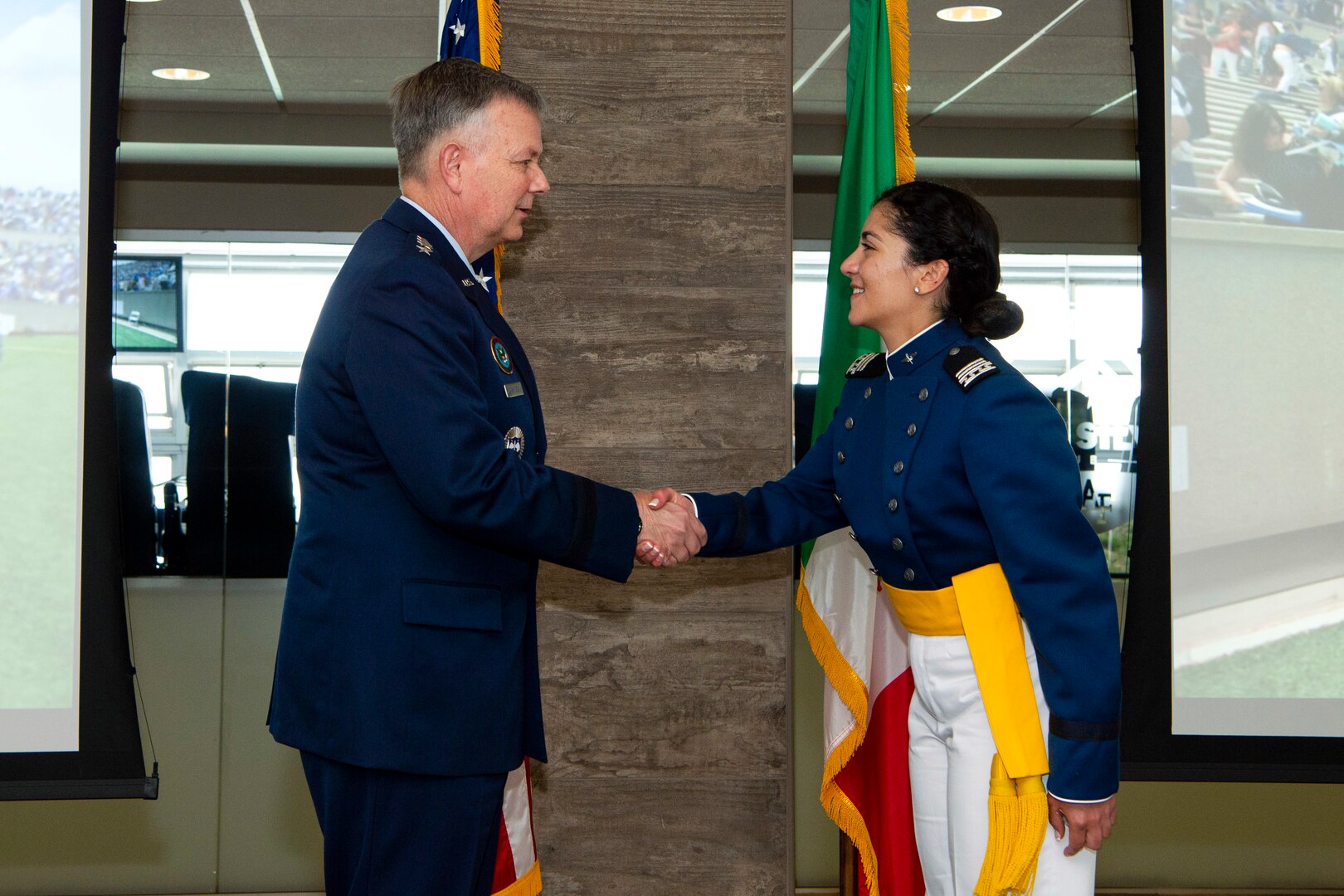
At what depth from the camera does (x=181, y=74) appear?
2916 millimetres

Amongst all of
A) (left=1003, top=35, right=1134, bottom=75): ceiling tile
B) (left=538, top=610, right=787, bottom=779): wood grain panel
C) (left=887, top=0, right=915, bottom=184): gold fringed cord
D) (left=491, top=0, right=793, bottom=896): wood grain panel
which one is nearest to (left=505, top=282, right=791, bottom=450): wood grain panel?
(left=491, top=0, right=793, bottom=896): wood grain panel

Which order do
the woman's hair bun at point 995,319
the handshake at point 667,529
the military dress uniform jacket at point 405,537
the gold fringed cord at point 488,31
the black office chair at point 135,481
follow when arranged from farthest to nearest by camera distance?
the black office chair at point 135,481
the gold fringed cord at point 488,31
the handshake at point 667,529
the woman's hair bun at point 995,319
the military dress uniform jacket at point 405,537

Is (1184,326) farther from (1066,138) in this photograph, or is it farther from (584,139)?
(584,139)

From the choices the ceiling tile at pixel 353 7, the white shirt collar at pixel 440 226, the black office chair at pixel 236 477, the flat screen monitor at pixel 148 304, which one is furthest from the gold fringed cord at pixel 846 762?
the ceiling tile at pixel 353 7

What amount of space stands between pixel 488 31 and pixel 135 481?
1374 millimetres

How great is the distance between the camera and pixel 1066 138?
2994 millimetres

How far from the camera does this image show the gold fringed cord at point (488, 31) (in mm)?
2359

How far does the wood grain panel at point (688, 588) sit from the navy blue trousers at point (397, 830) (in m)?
0.93

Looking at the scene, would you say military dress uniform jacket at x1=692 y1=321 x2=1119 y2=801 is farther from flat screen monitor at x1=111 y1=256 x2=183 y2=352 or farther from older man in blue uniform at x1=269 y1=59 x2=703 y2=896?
flat screen monitor at x1=111 y1=256 x2=183 y2=352

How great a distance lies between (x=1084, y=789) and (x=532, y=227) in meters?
1.56

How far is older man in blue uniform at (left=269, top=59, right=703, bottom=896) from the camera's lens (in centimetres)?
150

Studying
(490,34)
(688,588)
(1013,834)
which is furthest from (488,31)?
(1013,834)

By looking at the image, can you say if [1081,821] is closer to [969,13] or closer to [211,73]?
[969,13]

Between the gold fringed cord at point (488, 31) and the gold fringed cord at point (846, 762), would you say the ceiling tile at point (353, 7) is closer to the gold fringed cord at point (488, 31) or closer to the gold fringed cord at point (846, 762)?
the gold fringed cord at point (488, 31)
